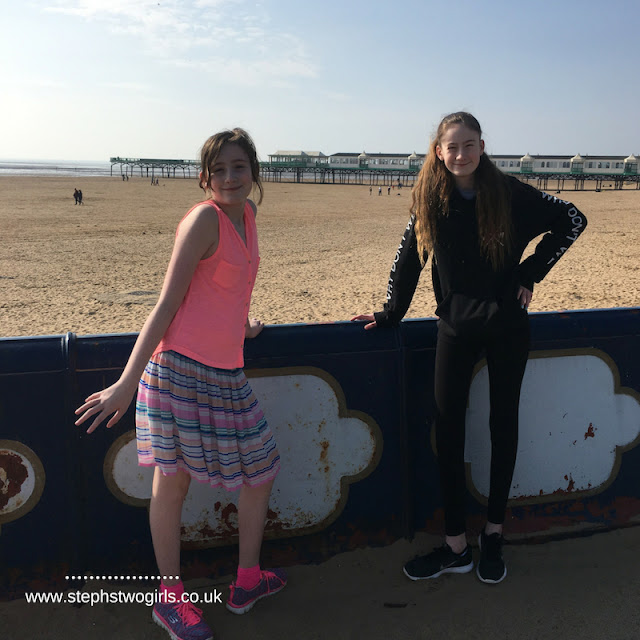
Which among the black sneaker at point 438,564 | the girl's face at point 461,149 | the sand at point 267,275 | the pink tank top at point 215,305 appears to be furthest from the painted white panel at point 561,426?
the sand at point 267,275

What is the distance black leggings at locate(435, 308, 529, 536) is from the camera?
227 cm

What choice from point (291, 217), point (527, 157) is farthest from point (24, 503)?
point (527, 157)

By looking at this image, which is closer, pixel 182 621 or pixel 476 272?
pixel 182 621

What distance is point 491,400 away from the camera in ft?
7.75

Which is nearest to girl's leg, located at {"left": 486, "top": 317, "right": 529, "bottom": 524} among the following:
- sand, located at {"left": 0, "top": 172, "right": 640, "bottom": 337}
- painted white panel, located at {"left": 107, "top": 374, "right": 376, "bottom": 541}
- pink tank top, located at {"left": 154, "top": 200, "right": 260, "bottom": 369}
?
painted white panel, located at {"left": 107, "top": 374, "right": 376, "bottom": 541}

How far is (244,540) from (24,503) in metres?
0.83

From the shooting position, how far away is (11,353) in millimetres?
2121

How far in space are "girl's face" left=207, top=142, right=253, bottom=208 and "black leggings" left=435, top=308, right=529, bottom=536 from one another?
0.98 metres

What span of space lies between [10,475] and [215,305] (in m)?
1.03

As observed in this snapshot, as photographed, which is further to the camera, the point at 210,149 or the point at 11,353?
the point at 11,353

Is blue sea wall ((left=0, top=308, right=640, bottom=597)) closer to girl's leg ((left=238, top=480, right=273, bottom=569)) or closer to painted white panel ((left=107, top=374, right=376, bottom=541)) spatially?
painted white panel ((left=107, top=374, right=376, bottom=541))

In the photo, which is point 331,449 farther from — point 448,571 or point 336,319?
point 336,319

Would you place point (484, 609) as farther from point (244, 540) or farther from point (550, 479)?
point (244, 540)

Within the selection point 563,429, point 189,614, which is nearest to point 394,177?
point 563,429
